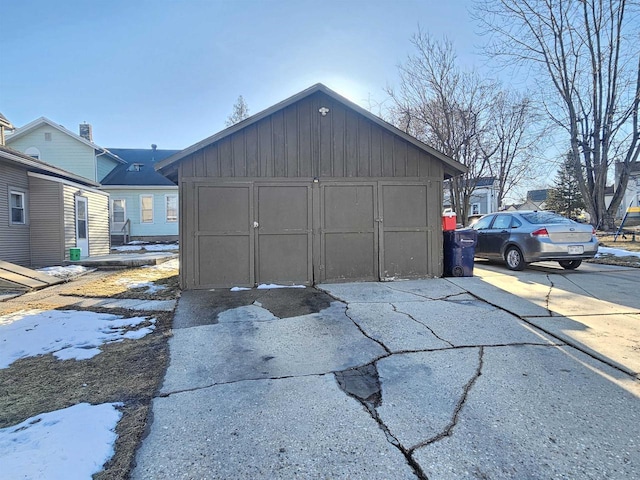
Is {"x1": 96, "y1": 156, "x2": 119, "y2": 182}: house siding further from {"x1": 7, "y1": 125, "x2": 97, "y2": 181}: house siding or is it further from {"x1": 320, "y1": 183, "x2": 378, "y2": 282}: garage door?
{"x1": 320, "y1": 183, "x2": 378, "y2": 282}: garage door

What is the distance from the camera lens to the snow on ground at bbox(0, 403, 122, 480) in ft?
6.20

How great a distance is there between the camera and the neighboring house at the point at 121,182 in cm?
1884

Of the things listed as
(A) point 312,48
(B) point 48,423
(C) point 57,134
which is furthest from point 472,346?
(C) point 57,134

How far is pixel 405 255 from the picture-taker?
7547mm

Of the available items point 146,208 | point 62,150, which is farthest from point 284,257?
point 62,150

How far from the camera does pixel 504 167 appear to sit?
20531mm

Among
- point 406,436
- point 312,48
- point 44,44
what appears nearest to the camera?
point 406,436

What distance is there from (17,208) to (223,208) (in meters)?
8.72

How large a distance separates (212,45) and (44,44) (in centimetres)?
400

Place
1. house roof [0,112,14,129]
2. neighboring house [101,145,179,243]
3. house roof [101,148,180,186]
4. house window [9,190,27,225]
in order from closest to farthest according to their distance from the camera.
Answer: house window [9,190,27,225]
house roof [0,112,14,129]
neighboring house [101,145,179,243]
house roof [101,148,180,186]

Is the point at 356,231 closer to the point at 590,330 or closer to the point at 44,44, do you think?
the point at 590,330

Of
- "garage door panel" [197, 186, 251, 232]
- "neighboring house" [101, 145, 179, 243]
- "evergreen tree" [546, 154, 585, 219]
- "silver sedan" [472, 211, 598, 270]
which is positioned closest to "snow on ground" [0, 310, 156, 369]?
"garage door panel" [197, 186, 251, 232]

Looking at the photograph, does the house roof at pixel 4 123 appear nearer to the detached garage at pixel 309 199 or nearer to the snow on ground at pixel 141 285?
the snow on ground at pixel 141 285

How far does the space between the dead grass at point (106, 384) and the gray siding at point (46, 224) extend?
964 centimetres
